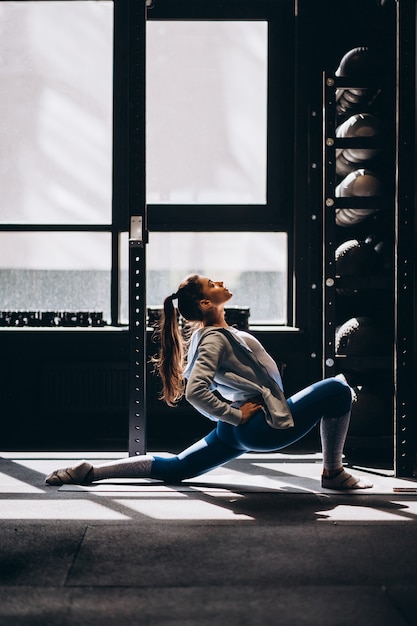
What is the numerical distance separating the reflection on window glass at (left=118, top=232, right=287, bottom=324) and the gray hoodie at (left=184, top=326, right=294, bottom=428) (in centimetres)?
195

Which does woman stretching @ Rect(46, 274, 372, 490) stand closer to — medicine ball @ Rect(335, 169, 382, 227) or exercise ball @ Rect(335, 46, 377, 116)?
medicine ball @ Rect(335, 169, 382, 227)

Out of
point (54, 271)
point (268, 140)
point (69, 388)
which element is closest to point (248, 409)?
point (69, 388)

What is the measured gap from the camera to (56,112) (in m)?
5.55

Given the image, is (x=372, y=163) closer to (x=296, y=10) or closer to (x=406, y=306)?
(x=406, y=306)

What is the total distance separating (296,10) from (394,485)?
10.7 feet

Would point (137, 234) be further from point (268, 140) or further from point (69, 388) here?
point (268, 140)

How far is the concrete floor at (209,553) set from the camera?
230 cm

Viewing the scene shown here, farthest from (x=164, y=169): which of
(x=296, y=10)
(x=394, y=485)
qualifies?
(x=394, y=485)

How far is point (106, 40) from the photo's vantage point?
5.57 metres

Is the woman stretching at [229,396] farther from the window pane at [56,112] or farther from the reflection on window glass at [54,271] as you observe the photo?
the window pane at [56,112]

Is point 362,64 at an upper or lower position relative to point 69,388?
upper

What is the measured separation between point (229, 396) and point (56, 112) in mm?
2762

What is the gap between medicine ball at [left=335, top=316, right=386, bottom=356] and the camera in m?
4.53

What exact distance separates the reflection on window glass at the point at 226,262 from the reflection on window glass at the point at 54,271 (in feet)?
0.62
